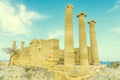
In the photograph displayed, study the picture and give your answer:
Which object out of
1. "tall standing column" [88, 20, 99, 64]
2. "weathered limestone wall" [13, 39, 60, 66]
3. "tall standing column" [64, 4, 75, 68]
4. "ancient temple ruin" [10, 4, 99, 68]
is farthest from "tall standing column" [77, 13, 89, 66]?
"tall standing column" [88, 20, 99, 64]

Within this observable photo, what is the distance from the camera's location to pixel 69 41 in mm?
20578

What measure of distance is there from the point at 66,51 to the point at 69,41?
170 centimetres

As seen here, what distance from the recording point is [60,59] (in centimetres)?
2464

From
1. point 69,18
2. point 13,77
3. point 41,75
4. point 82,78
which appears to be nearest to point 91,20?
Result: point 69,18

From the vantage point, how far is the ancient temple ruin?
20.5 m

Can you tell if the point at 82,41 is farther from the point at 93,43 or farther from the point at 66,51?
the point at 93,43

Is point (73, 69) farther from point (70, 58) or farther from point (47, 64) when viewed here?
point (47, 64)

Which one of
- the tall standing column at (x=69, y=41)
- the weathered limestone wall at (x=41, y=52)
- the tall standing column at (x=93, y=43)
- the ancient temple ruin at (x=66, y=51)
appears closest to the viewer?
the tall standing column at (x=69, y=41)

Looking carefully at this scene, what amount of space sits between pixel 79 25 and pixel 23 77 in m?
13.8

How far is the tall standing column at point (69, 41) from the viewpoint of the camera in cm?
1998

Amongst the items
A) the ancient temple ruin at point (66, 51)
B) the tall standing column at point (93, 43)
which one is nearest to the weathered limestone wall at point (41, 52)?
the ancient temple ruin at point (66, 51)

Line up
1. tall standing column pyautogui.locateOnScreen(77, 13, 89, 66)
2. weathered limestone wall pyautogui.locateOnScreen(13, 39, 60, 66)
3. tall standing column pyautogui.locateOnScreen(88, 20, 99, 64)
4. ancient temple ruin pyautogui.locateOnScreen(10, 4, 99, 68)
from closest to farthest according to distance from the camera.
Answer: ancient temple ruin pyautogui.locateOnScreen(10, 4, 99, 68) < tall standing column pyautogui.locateOnScreen(77, 13, 89, 66) < weathered limestone wall pyautogui.locateOnScreen(13, 39, 60, 66) < tall standing column pyautogui.locateOnScreen(88, 20, 99, 64)

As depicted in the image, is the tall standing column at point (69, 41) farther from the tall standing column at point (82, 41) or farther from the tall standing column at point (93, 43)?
the tall standing column at point (93, 43)

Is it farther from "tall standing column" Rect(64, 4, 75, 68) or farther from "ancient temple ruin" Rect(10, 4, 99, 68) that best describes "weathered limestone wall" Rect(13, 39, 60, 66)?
"tall standing column" Rect(64, 4, 75, 68)
